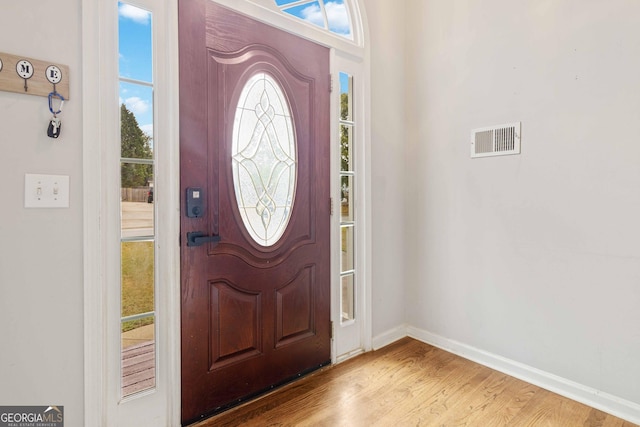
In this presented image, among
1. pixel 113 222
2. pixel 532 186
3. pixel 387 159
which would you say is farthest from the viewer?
pixel 387 159

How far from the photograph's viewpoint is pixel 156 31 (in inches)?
65.9

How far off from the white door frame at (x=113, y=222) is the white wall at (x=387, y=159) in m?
1.31

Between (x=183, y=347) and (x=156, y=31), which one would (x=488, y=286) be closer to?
(x=183, y=347)

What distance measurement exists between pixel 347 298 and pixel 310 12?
2.02m

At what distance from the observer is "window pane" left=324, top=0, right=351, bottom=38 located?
2441mm

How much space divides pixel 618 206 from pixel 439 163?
1141mm

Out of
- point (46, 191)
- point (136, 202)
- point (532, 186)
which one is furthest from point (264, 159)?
point (532, 186)

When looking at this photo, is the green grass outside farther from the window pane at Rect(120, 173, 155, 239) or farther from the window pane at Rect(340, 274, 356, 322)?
the window pane at Rect(340, 274, 356, 322)

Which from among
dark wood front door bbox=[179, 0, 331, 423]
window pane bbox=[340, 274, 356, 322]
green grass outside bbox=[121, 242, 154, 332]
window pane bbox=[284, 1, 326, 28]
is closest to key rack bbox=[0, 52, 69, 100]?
dark wood front door bbox=[179, 0, 331, 423]

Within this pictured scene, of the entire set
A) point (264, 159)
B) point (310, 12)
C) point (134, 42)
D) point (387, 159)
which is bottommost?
point (264, 159)

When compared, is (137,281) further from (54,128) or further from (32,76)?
(32,76)

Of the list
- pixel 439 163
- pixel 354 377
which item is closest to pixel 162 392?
pixel 354 377

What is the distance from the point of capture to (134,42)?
5.37 feet
